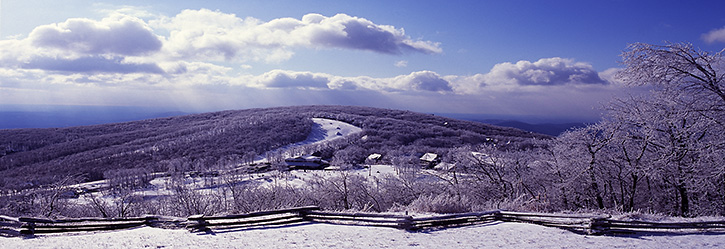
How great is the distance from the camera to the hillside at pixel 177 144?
292ft

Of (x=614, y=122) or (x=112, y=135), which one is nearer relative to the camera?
(x=614, y=122)

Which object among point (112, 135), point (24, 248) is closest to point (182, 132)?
point (112, 135)

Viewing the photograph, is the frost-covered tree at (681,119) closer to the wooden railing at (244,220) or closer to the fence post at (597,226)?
the fence post at (597,226)

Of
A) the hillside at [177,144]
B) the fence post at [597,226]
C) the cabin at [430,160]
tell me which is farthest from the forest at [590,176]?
the hillside at [177,144]

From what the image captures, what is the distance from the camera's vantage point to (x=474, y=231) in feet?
31.1

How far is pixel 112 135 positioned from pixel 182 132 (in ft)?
75.0

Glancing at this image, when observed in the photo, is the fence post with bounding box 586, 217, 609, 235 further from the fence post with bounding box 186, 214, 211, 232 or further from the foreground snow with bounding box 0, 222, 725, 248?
the fence post with bounding box 186, 214, 211, 232

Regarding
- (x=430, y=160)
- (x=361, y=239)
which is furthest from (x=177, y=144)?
(x=361, y=239)

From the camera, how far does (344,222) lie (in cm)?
1020

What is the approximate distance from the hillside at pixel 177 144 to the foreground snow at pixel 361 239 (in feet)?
247

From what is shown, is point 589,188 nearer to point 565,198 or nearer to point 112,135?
point 565,198

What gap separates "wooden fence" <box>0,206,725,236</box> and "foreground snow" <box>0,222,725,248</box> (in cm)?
32

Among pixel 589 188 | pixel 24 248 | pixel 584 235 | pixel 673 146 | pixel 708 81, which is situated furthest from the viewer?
pixel 589 188

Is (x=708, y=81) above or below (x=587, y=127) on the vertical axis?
above
